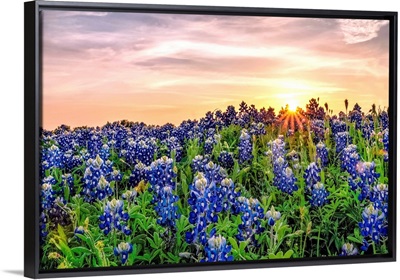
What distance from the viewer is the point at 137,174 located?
24.9 feet

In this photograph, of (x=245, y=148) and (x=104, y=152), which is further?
(x=245, y=148)

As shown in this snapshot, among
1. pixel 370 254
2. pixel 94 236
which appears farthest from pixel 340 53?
pixel 94 236

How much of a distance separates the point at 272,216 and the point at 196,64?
1067 mm

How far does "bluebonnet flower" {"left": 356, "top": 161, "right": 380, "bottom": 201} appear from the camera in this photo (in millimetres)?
8172

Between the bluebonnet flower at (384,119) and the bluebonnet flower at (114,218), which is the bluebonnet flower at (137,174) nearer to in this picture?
the bluebonnet flower at (114,218)

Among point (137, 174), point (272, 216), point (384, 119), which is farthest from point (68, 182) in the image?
point (384, 119)

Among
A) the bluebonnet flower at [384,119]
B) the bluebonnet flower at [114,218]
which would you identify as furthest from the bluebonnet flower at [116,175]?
the bluebonnet flower at [384,119]

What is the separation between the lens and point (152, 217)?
7590mm

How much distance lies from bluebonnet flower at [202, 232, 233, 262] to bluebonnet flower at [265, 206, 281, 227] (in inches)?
12.2

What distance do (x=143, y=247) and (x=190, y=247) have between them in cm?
30

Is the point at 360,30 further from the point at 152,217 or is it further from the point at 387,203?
the point at 152,217

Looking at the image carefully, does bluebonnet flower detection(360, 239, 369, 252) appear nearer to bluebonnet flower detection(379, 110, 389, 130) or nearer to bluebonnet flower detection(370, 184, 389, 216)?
bluebonnet flower detection(370, 184, 389, 216)

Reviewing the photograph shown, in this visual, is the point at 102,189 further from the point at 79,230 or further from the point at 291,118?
the point at 291,118

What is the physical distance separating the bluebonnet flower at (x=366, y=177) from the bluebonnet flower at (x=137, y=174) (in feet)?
4.84
